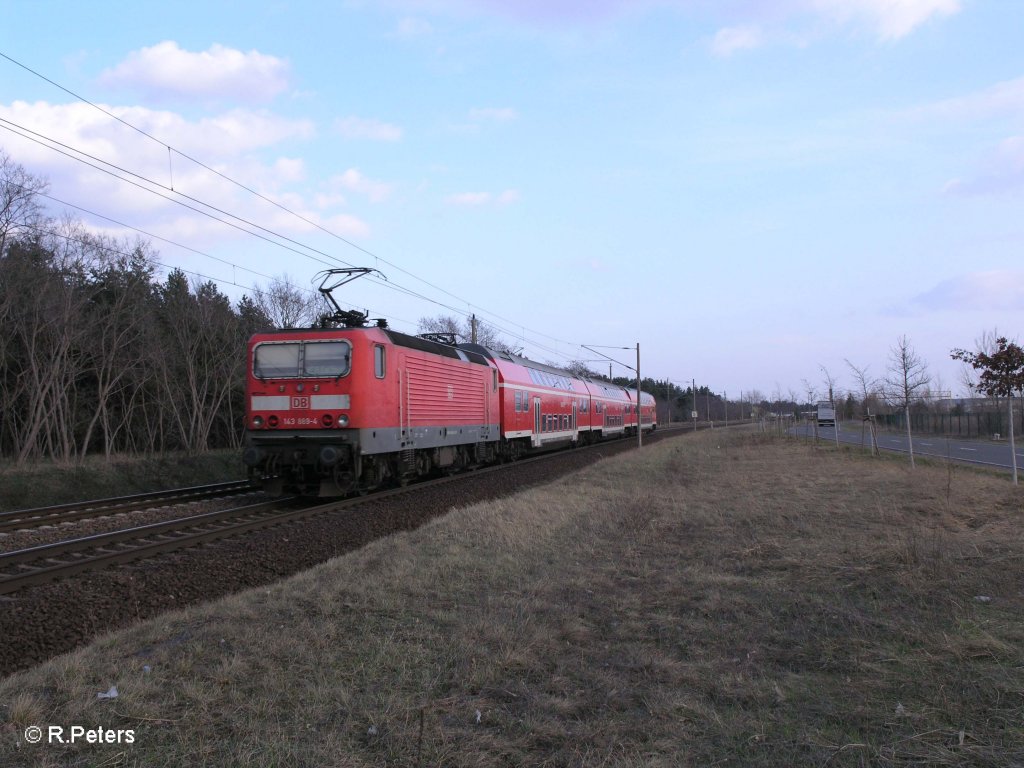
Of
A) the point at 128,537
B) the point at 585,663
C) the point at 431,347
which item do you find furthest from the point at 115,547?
the point at 431,347

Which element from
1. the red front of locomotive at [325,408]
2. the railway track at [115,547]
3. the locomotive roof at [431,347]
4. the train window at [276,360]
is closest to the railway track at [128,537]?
the railway track at [115,547]

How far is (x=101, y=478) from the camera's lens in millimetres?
19516

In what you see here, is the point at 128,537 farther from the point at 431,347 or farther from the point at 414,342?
the point at 431,347

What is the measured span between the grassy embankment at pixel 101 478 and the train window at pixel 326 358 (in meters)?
8.73

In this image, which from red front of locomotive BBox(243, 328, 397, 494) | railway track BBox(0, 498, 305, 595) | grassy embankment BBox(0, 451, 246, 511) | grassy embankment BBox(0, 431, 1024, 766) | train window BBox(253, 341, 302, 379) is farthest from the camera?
grassy embankment BBox(0, 451, 246, 511)

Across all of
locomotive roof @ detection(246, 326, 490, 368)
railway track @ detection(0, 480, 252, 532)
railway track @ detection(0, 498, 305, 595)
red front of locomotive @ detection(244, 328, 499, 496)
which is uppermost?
locomotive roof @ detection(246, 326, 490, 368)

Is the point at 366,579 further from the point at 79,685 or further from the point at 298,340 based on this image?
the point at 298,340

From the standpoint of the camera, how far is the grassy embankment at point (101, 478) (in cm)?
1723

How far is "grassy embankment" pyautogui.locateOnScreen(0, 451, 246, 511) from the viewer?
56.5 feet

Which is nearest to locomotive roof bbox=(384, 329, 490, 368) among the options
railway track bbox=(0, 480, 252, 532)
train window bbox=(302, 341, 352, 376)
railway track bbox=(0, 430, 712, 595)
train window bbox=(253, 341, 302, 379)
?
train window bbox=(302, 341, 352, 376)

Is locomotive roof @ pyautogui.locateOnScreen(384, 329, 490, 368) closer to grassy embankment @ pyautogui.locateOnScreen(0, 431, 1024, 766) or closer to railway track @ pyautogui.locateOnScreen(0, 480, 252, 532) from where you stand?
railway track @ pyautogui.locateOnScreen(0, 480, 252, 532)

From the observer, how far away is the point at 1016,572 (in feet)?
21.9

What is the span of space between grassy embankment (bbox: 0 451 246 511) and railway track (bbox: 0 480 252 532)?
3419 mm

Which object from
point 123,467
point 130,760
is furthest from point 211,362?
point 130,760
